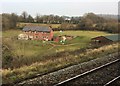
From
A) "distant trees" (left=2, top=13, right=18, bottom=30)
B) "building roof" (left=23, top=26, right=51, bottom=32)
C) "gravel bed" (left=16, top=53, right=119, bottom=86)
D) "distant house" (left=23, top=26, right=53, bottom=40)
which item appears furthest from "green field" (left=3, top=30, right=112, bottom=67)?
"gravel bed" (left=16, top=53, right=119, bottom=86)

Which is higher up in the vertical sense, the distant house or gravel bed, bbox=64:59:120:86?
gravel bed, bbox=64:59:120:86

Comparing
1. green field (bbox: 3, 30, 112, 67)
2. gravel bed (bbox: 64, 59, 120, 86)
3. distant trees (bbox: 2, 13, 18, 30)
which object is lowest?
green field (bbox: 3, 30, 112, 67)

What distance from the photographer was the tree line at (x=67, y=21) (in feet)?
85.9

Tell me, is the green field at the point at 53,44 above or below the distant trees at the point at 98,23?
below

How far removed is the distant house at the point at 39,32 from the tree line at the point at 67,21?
3.26 feet

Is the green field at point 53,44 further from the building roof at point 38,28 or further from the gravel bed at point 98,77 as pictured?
the gravel bed at point 98,77

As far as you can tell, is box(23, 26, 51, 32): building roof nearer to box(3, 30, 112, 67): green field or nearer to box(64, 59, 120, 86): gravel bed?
box(3, 30, 112, 67): green field

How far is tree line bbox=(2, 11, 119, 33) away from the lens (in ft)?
85.9

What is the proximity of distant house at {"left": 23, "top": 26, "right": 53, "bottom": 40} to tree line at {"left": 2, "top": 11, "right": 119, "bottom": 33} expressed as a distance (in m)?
0.99

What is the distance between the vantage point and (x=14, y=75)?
9.52 m

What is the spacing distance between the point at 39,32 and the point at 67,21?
4213mm

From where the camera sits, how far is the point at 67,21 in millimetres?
31047

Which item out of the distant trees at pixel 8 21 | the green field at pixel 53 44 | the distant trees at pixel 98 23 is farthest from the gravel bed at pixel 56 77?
the distant trees at pixel 98 23

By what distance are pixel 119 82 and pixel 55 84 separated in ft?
7.11
